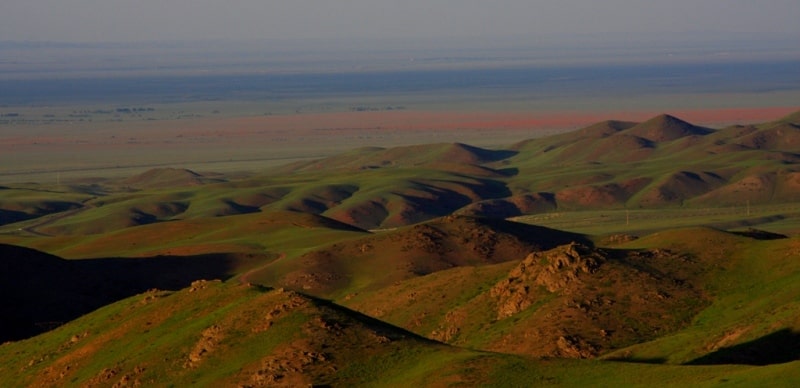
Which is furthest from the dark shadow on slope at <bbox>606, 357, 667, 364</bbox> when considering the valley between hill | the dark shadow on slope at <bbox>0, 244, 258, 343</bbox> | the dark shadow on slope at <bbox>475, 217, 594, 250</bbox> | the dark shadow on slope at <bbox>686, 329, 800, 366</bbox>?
the dark shadow on slope at <bbox>475, 217, 594, 250</bbox>

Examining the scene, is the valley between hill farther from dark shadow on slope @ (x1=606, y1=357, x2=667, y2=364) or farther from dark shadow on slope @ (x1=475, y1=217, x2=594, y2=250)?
dark shadow on slope @ (x1=475, y1=217, x2=594, y2=250)

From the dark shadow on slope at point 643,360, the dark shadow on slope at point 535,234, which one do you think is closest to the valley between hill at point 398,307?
the dark shadow on slope at point 643,360

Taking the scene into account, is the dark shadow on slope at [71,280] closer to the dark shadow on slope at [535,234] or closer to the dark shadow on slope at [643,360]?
the dark shadow on slope at [535,234]

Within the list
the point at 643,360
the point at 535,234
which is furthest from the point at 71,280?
the point at 643,360

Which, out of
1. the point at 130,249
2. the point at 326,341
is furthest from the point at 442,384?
the point at 130,249

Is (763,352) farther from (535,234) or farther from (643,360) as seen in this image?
(535,234)
